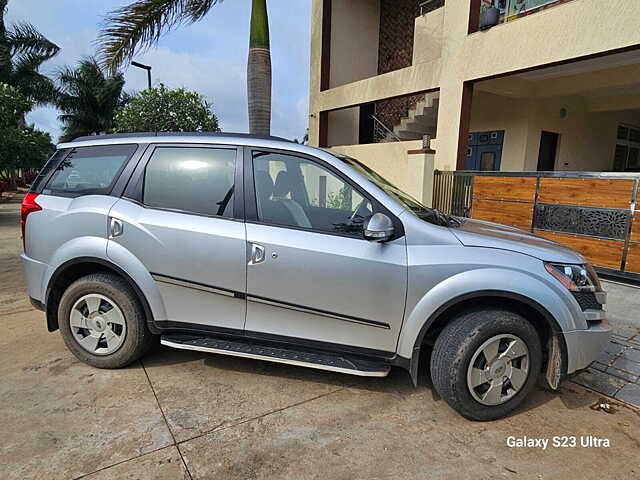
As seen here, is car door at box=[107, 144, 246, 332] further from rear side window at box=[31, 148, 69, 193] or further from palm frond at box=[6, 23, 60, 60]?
palm frond at box=[6, 23, 60, 60]

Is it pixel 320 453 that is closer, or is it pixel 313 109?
pixel 320 453

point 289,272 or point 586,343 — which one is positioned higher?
point 289,272

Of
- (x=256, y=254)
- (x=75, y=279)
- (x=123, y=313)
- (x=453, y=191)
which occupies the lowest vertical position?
(x=123, y=313)

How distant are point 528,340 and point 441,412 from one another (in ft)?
2.57

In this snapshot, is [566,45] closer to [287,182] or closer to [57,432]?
[287,182]

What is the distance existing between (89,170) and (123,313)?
122cm

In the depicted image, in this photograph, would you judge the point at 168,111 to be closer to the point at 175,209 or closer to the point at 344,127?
the point at 344,127

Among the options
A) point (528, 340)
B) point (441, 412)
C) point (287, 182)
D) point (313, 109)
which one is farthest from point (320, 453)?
point (313, 109)

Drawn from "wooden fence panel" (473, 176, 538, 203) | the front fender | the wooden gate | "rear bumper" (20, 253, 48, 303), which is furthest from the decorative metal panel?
"rear bumper" (20, 253, 48, 303)

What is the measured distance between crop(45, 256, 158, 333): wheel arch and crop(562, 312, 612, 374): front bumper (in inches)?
118

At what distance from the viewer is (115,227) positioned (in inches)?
120

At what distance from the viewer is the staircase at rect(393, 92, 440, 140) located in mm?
10930

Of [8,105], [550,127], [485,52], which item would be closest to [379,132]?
[550,127]

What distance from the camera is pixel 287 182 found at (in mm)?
3104
